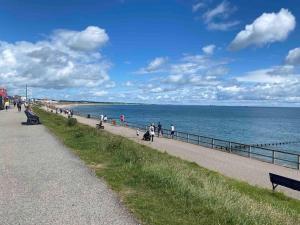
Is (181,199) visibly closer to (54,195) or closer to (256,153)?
(54,195)

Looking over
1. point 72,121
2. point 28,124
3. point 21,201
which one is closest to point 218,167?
point 21,201

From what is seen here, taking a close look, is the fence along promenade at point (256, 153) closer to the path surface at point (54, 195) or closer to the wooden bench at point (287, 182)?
the wooden bench at point (287, 182)

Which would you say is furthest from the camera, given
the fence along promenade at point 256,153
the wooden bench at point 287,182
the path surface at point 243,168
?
the fence along promenade at point 256,153

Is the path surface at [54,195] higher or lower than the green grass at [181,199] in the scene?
lower

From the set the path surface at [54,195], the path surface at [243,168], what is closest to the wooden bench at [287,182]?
the path surface at [243,168]

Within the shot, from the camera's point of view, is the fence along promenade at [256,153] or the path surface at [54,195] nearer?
the path surface at [54,195]

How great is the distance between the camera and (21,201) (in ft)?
29.6

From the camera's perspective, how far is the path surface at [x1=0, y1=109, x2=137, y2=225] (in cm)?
767

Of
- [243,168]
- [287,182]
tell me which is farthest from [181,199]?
[243,168]

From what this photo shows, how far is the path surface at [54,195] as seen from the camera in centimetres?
767

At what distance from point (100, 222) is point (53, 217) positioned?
996 mm

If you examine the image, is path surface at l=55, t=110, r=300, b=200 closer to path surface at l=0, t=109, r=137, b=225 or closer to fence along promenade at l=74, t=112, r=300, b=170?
fence along promenade at l=74, t=112, r=300, b=170

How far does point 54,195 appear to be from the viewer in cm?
961

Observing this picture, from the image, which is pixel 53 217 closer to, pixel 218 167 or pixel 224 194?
pixel 224 194
